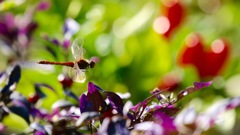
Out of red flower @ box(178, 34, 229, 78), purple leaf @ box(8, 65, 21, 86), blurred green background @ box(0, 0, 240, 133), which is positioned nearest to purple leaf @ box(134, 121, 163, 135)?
purple leaf @ box(8, 65, 21, 86)

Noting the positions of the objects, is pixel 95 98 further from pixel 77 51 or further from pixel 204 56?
pixel 204 56

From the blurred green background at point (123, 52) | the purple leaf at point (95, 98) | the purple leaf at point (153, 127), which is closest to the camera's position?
the purple leaf at point (153, 127)

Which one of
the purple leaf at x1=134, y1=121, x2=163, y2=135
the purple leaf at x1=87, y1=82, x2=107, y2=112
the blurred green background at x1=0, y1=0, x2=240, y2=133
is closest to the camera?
the purple leaf at x1=134, y1=121, x2=163, y2=135

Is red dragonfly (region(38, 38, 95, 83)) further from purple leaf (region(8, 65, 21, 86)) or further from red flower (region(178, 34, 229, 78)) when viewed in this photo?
red flower (region(178, 34, 229, 78))

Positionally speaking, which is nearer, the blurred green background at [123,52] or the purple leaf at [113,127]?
the purple leaf at [113,127]

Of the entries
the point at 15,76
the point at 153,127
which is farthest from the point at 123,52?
the point at 153,127

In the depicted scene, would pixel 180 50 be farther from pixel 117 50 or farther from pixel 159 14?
pixel 159 14

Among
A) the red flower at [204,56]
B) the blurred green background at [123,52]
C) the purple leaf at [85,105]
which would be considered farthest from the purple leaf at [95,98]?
the red flower at [204,56]

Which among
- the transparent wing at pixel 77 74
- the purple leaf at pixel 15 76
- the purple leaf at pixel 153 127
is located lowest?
the purple leaf at pixel 153 127

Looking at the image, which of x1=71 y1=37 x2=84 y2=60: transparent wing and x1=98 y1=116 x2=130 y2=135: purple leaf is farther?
x1=71 y1=37 x2=84 y2=60: transparent wing

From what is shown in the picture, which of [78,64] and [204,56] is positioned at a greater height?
[204,56]

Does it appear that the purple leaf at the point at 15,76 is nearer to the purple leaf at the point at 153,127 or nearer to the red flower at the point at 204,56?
the purple leaf at the point at 153,127
